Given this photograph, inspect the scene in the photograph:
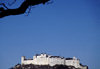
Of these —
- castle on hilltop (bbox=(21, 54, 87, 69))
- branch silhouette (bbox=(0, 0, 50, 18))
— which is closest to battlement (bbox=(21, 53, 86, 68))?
castle on hilltop (bbox=(21, 54, 87, 69))

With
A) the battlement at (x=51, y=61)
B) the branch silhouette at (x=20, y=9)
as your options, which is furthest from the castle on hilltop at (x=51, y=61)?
the branch silhouette at (x=20, y=9)

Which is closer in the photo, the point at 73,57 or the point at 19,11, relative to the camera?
the point at 19,11

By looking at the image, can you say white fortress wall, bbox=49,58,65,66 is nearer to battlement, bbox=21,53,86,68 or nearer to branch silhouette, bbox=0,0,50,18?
battlement, bbox=21,53,86,68

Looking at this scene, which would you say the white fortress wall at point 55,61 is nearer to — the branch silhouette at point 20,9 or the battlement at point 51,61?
the battlement at point 51,61

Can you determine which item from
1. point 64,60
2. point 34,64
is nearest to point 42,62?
point 34,64

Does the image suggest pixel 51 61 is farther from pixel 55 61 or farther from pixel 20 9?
pixel 20 9

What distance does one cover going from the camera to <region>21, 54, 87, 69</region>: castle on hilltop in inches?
2354

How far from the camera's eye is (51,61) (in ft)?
196

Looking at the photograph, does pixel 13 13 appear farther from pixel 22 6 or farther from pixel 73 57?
pixel 73 57

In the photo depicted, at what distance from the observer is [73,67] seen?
5991 centimetres

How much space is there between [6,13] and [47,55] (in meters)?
59.5

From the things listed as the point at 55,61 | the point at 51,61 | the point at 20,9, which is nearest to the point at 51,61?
the point at 51,61

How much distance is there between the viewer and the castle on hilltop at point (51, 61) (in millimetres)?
59781

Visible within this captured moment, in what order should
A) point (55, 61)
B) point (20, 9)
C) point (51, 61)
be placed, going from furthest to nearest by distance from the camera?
point (55, 61)
point (51, 61)
point (20, 9)
